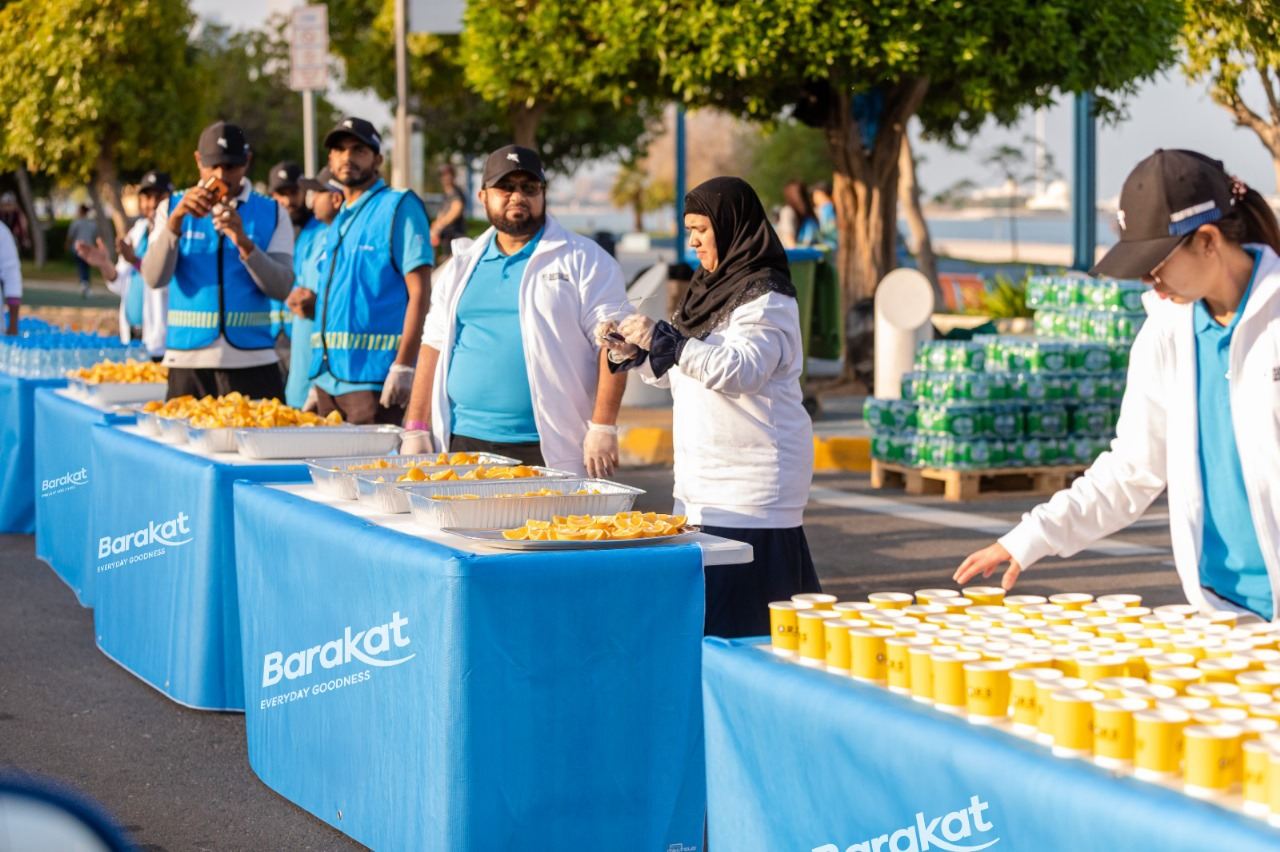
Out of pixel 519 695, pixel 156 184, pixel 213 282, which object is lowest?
pixel 519 695

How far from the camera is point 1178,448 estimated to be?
4184mm

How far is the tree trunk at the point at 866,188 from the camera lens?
1877cm

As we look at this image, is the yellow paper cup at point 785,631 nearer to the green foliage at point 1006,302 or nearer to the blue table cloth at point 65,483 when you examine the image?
the blue table cloth at point 65,483

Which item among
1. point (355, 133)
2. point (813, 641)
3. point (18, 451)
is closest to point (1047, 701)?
point (813, 641)

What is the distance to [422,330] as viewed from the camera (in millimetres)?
7961

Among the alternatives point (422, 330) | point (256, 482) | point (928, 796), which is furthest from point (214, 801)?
point (928, 796)

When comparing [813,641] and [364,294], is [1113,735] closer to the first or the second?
[813,641]

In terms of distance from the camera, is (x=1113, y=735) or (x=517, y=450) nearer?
(x=1113, y=735)

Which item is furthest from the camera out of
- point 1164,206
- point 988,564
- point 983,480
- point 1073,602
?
point 983,480

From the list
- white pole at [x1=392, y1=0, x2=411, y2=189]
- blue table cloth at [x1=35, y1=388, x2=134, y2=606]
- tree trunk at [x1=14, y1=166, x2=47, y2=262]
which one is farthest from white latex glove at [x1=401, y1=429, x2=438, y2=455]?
tree trunk at [x1=14, y1=166, x2=47, y2=262]

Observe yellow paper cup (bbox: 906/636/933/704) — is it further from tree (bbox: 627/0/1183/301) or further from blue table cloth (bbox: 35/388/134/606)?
tree (bbox: 627/0/1183/301)

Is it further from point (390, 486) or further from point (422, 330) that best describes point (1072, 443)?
point (390, 486)

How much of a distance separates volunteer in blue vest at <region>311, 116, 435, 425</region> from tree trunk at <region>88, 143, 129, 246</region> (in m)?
23.6

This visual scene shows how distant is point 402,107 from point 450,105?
30728mm
